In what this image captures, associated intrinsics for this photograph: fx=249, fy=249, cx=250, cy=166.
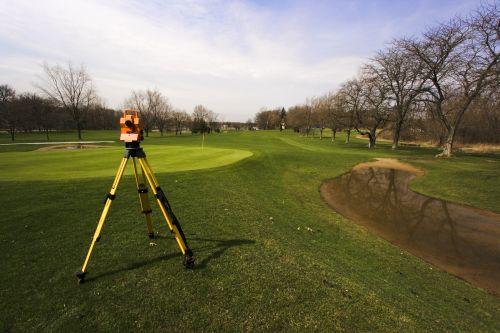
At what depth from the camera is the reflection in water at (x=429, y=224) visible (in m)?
7.77

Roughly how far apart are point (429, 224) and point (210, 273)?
10233 millimetres

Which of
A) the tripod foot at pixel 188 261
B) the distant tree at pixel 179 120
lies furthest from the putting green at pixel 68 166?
the distant tree at pixel 179 120

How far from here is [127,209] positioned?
841cm

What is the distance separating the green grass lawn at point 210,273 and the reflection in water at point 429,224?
107cm

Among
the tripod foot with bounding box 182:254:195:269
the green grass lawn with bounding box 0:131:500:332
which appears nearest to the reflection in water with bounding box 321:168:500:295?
the green grass lawn with bounding box 0:131:500:332

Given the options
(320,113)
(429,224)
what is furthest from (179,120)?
(429,224)

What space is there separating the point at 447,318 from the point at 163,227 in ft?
22.9

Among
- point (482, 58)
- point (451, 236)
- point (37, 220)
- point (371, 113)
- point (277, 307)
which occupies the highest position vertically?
point (482, 58)

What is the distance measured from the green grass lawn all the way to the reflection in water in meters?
1.07

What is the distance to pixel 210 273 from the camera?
5281 mm

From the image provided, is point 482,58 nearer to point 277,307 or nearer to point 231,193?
point 231,193

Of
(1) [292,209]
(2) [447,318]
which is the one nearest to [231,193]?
(1) [292,209]

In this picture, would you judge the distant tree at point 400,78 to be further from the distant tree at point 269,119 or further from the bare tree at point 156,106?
the distant tree at point 269,119

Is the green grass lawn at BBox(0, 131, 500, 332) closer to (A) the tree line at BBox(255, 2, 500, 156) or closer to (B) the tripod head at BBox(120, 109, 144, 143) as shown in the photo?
(B) the tripod head at BBox(120, 109, 144, 143)
